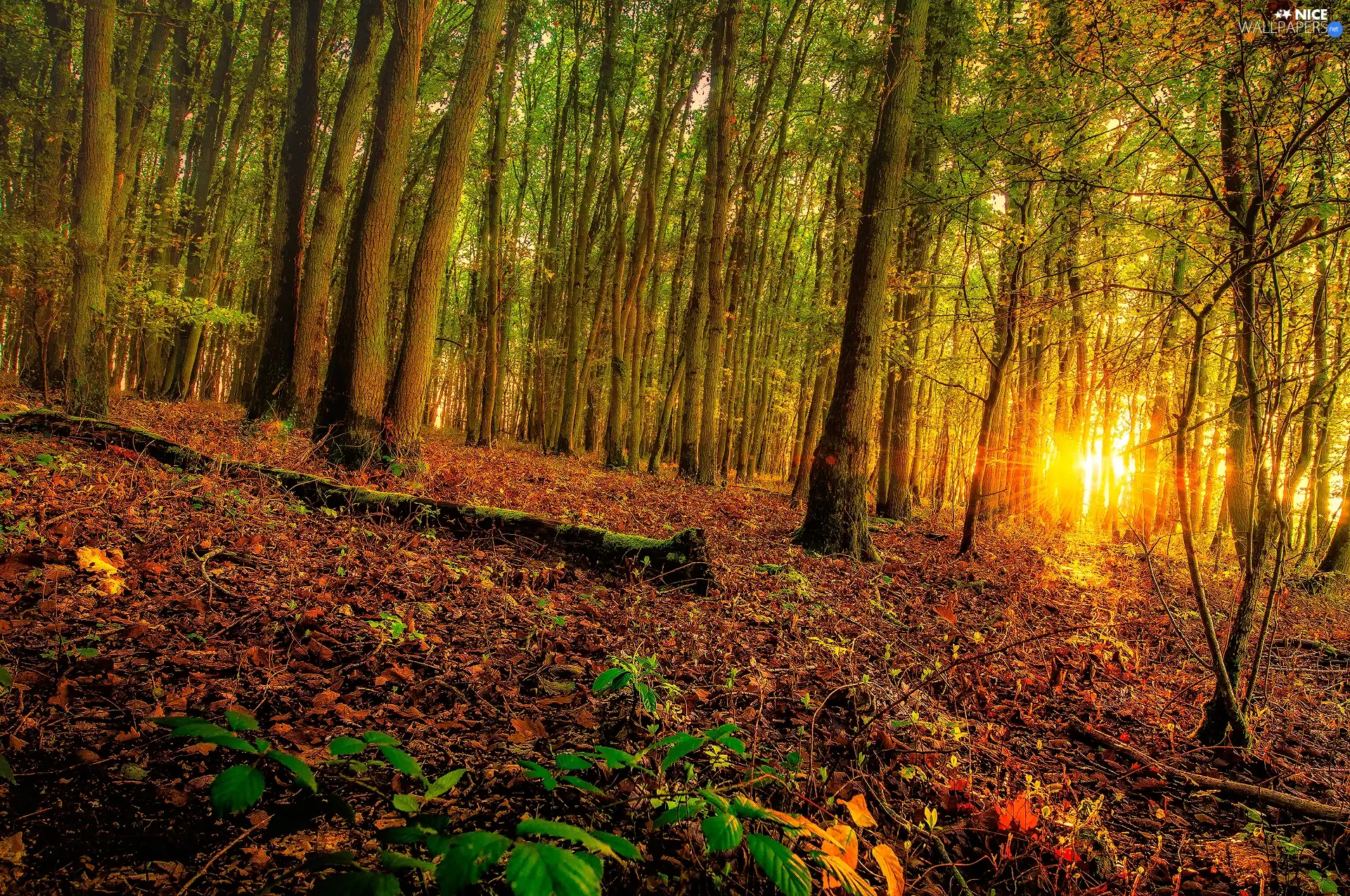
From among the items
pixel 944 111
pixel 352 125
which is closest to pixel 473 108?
pixel 352 125

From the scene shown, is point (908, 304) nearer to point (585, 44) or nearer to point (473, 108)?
point (473, 108)

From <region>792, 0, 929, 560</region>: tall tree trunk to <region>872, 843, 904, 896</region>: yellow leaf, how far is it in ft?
18.8

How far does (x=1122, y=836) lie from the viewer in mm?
2600

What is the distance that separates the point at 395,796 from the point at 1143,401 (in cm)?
479

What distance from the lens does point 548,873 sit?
3.17ft

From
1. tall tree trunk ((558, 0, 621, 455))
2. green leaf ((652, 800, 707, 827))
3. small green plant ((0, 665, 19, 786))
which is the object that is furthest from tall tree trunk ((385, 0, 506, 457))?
tall tree trunk ((558, 0, 621, 455))

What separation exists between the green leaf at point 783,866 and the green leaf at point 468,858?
50 cm

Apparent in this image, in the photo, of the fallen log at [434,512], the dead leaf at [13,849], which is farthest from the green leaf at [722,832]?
the fallen log at [434,512]

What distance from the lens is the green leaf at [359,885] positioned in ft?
3.07

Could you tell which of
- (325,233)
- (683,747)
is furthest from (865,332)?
(325,233)

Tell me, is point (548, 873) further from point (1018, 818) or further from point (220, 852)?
point (1018, 818)

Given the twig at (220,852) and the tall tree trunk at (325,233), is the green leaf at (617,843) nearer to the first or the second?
the twig at (220,852)

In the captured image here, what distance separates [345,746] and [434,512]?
4.33 meters

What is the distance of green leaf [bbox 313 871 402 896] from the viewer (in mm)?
937
